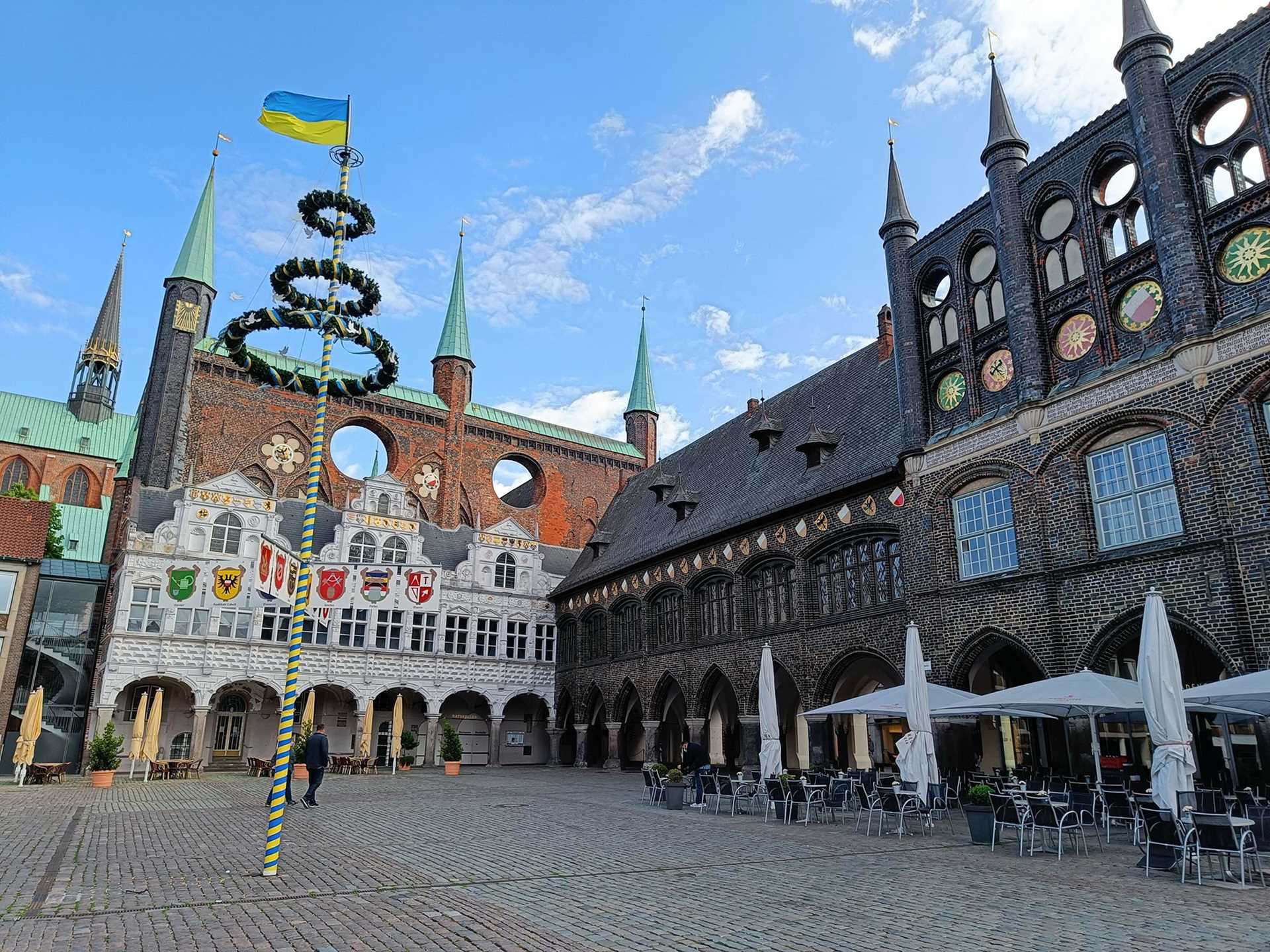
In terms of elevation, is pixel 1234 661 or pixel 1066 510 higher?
pixel 1066 510

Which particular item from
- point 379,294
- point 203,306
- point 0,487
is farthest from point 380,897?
point 0,487

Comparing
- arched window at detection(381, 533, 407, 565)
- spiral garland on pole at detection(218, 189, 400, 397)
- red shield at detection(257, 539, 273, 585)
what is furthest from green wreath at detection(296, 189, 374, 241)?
arched window at detection(381, 533, 407, 565)

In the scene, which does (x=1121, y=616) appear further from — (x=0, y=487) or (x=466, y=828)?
(x=0, y=487)

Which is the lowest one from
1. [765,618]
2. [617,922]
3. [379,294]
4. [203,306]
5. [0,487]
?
[617,922]

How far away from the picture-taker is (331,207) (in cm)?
1195

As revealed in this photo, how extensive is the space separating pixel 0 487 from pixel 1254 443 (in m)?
61.4

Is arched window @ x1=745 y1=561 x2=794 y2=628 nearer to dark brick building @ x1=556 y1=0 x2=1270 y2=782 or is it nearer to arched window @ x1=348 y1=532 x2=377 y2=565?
Result: dark brick building @ x1=556 y1=0 x2=1270 y2=782

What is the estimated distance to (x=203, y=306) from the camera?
4056 cm

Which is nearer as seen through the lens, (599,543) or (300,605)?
(300,605)

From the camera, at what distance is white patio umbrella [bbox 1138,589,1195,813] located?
34.8 ft

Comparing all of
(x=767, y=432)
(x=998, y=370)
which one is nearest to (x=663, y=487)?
(x=767, y=432)

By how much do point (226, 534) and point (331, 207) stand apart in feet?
83.1

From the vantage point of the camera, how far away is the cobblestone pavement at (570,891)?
679 cm

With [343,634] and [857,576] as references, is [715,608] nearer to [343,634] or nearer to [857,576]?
[857,576]
